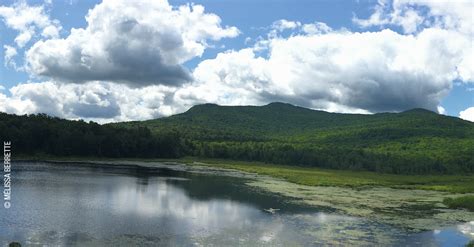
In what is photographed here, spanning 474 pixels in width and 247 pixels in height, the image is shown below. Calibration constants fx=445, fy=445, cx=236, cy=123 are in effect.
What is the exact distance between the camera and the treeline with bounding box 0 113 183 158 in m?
136

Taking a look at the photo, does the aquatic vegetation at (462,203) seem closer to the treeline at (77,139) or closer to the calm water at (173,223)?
the calm water at (173,223)

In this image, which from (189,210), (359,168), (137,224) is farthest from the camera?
(359,168)

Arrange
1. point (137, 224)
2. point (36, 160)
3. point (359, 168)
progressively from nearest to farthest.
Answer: point (137, 224) < point (36, 160) < point (359, 168)

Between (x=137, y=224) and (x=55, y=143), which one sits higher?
(x=55, y=143)

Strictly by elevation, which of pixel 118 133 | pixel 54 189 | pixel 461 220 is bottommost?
pixel 461 220

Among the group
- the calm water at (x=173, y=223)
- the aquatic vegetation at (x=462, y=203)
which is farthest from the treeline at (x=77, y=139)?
the aquatic vegetation at (x=462, y=203)

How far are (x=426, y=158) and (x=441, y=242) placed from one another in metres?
166

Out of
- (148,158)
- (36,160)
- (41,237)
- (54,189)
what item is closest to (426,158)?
(148,158)

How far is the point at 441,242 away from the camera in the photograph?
4347 centimetres

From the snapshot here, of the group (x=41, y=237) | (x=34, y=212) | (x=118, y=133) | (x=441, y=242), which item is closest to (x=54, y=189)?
(x=34, y=212)

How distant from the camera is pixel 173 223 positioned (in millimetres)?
44844

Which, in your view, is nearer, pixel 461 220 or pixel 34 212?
pixel 34 212

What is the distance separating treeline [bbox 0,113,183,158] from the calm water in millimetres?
75454

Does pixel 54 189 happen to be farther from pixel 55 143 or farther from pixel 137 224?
pixel 55 143
